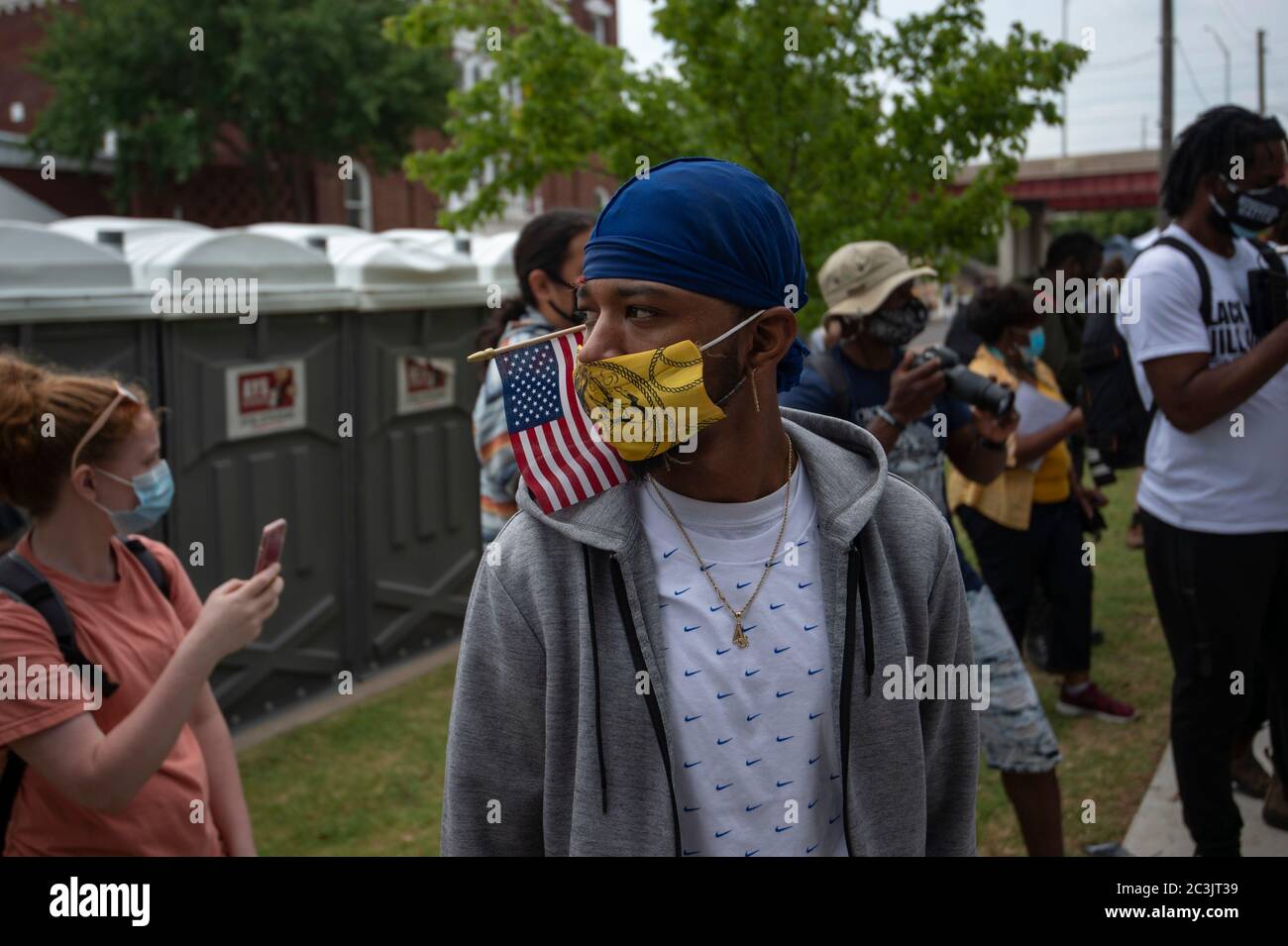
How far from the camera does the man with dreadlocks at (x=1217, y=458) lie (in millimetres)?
3582

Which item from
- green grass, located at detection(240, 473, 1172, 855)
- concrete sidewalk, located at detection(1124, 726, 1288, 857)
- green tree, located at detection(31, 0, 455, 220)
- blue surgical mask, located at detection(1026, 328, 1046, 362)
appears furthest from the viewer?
green tree, located at detection(31, 0, 455, 220)

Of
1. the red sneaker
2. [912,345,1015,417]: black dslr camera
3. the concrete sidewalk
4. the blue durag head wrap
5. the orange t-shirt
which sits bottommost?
the red sneaker

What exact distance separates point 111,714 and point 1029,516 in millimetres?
4179

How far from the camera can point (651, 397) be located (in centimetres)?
187

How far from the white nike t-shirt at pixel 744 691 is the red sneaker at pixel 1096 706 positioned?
457 cm

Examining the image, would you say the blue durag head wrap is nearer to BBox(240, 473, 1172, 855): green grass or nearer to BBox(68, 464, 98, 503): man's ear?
BBox(68, 464, 98, 503): man's ear

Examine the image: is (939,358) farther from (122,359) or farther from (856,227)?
(122,359)

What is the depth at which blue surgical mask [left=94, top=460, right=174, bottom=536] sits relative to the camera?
285 cm

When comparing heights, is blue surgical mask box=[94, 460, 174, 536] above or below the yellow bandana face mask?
below

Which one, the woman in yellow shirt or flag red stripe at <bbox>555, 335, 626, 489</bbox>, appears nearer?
flag red stripe at <bbox>555, 335, 626, 489</bbox>

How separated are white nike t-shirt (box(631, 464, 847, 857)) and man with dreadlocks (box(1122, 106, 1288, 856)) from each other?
2155 mm

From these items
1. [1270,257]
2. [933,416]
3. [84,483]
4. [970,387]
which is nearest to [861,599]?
[84,483]

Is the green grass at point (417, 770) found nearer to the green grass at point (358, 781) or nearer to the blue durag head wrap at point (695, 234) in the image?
the green grass at point (358, 781)

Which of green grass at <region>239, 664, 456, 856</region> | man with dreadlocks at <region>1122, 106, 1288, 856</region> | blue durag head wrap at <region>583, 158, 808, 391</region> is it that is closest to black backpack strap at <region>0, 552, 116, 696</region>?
blue durag head wrap at <region>583, 158, 808, 391</region>
